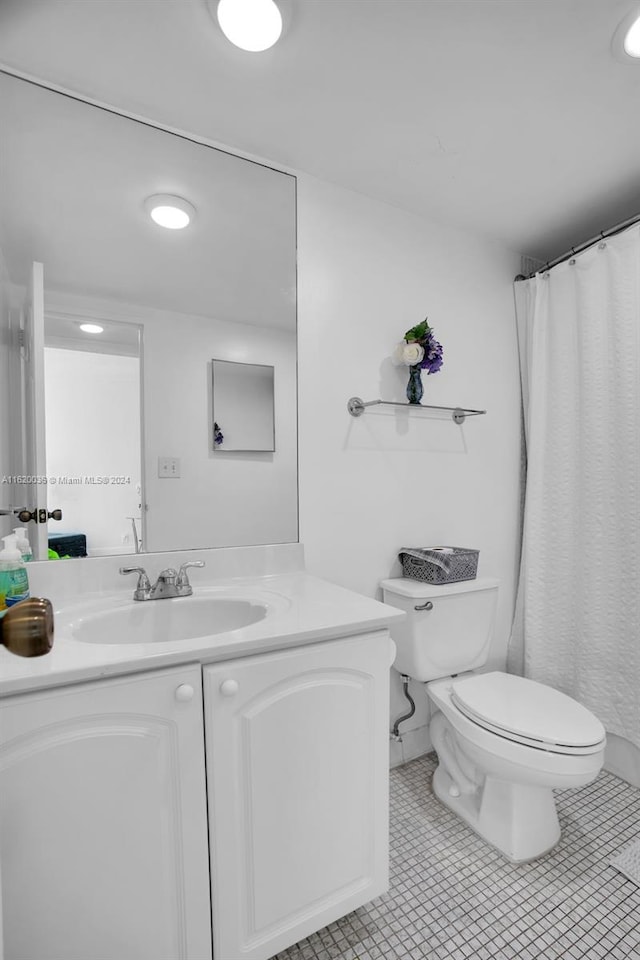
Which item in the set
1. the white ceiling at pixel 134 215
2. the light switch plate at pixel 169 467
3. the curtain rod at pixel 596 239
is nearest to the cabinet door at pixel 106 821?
the light switch plate at pixel 169 467

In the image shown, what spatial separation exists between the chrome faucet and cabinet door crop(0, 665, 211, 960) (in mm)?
415

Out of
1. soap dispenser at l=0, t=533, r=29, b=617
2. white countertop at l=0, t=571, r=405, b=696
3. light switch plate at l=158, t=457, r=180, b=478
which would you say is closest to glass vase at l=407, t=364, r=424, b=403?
white countertop at l=0, t=571, r=405, b=696

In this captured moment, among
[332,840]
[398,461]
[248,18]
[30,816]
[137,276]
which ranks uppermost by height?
[248,18]

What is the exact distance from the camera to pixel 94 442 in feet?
4.46

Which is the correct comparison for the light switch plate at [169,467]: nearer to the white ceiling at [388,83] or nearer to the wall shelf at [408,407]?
the wall shelf at [408,407]

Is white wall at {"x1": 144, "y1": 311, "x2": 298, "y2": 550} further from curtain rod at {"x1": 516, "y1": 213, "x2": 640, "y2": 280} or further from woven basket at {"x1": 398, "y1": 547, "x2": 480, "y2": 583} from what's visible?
curtain rod at {"x1": 516, "y1": 213, "x2": 640, "y2": 280}

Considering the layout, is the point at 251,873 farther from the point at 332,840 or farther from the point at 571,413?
the point at 571,413

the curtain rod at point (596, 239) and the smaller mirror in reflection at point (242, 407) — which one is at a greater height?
the curtain rod at point (596, 239)

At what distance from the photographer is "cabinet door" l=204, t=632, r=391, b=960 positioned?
966 mm

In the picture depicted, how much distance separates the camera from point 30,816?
80 centimetres

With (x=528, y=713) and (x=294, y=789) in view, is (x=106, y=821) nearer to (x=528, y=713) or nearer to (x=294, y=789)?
(x=294, y=789)

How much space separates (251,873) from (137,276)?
1.57 meters

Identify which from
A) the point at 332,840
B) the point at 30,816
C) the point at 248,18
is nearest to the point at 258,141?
the point at 248,18

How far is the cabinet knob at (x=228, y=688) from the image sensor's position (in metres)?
0.94
